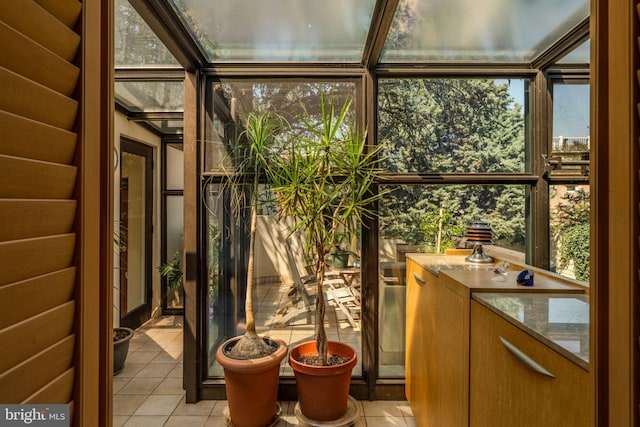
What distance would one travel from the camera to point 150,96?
116 inches

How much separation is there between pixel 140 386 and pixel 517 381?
2.61m

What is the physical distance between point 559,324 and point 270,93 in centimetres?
217

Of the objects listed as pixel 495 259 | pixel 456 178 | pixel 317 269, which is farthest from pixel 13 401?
pixel 456 178

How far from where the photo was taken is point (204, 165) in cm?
239

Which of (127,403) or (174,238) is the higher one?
(174,238)

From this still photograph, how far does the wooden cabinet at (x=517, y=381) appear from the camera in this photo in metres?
0.79

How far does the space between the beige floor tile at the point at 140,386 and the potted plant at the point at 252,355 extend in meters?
0.82

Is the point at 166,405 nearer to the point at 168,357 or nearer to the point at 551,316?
the point at 168,357

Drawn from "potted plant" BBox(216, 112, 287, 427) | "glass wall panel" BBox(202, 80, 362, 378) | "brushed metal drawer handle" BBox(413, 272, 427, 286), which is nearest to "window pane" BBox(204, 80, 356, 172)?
"glass wall panel" BBox(202, 80, 362, 378)

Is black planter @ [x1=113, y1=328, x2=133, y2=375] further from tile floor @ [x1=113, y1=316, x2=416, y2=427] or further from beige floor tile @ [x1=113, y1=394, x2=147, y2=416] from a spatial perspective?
beige floor tile @ [x1=113, y1=394, x2=147, y2=416]

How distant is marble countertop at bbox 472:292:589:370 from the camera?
820 millimetres

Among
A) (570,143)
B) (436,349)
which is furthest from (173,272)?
(570,143)

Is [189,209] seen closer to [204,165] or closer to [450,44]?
[204,165]

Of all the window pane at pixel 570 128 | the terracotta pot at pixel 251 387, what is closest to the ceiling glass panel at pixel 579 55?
the window pane at pixel 570 128
